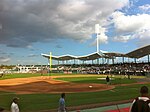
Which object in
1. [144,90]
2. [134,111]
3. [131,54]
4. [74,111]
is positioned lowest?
[74,111]

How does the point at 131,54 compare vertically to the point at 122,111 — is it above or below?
above

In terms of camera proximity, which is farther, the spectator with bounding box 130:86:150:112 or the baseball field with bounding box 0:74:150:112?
the baseball field with bounding box 0:74:150:112

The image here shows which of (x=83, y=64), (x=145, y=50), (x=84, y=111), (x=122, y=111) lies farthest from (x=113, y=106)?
(x=83, y=64)

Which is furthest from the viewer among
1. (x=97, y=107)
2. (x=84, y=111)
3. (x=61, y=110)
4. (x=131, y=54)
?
(x=131, y=54)

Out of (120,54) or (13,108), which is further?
(120,54)

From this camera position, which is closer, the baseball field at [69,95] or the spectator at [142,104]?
the spectator at [142,104]

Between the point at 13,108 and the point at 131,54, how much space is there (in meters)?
75.3

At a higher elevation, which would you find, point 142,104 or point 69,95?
point 142,104

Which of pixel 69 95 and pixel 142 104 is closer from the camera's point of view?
pixel 142 104

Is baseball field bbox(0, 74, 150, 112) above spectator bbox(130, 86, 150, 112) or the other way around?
the other way around

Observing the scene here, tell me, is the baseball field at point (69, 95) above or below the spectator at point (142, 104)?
below

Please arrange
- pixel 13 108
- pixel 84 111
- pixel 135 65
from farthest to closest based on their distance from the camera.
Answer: pixel 135 65
pixel 84 111
pixel 13 108

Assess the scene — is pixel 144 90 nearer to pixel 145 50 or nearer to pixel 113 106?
pixel 113 106

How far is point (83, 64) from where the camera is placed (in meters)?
135
